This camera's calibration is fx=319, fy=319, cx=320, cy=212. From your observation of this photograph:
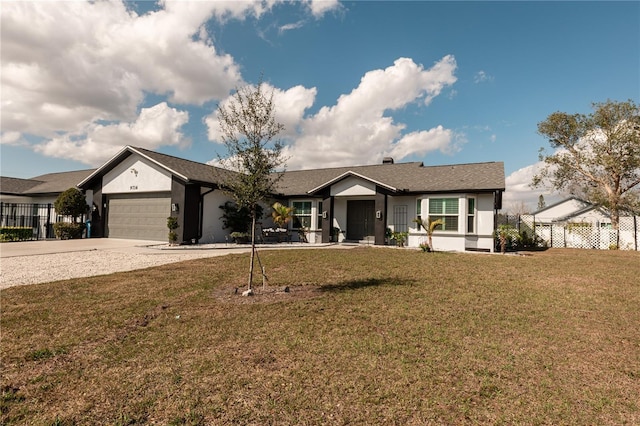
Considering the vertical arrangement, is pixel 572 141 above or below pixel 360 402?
above

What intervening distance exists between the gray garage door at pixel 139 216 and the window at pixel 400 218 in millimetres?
13303

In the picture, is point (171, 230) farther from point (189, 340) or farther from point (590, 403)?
point (590, 403)

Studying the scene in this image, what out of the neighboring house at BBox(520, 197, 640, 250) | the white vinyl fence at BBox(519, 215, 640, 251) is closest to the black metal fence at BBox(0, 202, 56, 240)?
the neighboring house at BBox(520, 197, 640, 250)

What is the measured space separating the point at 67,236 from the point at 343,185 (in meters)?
17.5

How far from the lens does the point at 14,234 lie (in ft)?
60.0

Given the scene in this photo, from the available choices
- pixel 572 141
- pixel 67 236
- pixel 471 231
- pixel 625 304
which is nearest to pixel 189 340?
pixel 625 304

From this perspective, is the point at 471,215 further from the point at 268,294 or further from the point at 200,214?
the point at 200,214

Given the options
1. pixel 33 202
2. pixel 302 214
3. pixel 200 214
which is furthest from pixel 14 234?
pixel 302 214

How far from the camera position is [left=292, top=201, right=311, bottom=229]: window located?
72.1ft

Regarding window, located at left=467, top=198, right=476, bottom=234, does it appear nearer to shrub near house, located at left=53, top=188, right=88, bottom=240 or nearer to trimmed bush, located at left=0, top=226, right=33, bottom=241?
shrub near house, located at left=53, top=188, right=88, bottom=240

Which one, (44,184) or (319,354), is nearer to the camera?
(319,354)

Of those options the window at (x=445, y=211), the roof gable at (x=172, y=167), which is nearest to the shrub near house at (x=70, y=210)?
the roof gable at (x=172, y=167)

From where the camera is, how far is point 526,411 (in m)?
3.08

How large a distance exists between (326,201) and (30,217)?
73.6ft
